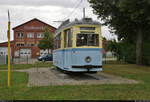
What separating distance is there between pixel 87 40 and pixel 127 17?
544 inches

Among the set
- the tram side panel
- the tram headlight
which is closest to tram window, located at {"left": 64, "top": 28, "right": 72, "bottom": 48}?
the tram side panel

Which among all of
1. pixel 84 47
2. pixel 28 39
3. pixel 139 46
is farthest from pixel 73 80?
pixel 28 39

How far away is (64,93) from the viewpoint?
8859mm

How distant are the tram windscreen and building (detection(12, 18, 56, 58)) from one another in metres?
52.2

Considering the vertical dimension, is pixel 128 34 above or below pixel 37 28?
below

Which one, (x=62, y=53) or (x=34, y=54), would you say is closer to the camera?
(x=62, y=53)

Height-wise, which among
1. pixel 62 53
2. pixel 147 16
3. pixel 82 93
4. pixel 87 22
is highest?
pixel 147 16

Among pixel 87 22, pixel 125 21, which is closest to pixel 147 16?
pixel 125 21

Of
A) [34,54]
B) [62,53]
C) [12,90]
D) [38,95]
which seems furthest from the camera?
[34,54]

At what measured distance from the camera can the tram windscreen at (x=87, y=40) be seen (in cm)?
1391

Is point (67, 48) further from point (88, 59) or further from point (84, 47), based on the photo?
point (88, 59)

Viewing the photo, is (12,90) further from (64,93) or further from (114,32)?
(114,32)

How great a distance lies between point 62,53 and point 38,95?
7400 mm

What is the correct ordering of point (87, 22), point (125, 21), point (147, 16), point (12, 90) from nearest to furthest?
point (12, 90)
point (87, 22)
point (147, 16)
point (125, 21)
